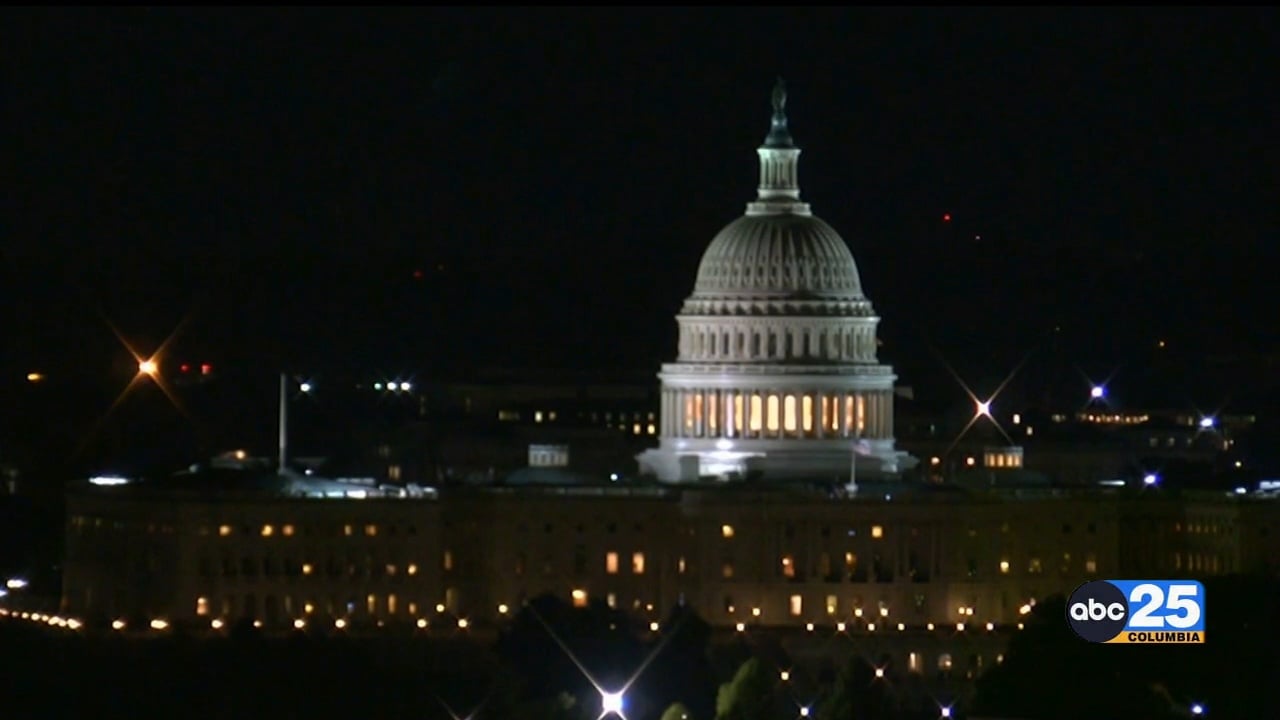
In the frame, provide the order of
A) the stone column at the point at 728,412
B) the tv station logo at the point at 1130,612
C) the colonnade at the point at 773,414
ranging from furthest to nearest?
the colonnade at the point at 773,414, the stone column at the point at 728,412, the tv station logo at the point at 1130,612

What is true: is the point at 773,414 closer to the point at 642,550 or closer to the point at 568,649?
the point at 642,550

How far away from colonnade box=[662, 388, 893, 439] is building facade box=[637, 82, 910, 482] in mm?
25

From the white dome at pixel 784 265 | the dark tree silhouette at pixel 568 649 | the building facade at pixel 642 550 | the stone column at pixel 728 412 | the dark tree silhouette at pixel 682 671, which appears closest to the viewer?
the dark tree silhouette at pixel 682 671

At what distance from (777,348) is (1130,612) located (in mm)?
76471

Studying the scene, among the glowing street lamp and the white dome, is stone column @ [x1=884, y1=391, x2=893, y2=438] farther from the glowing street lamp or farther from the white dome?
the glowing street lamp

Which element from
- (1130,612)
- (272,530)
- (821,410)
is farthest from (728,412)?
(1130,612)

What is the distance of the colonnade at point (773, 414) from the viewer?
19062 centimetres

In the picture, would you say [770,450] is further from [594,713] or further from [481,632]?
[594,713]

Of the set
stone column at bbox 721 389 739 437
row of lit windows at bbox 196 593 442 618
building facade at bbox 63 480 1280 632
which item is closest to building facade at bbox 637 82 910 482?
stone column at bbox 721 389 739 437

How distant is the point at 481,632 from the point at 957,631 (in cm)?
1070

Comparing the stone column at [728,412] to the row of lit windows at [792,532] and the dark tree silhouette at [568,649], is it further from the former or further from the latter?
the dark tree silhouette at [568,649]

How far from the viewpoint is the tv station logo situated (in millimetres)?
115312

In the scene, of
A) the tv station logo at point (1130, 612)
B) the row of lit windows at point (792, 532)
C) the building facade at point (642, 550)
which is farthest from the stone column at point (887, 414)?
the tv station logo at point (1130, 612)

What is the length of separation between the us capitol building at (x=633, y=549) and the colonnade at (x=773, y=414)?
693 centimetres
